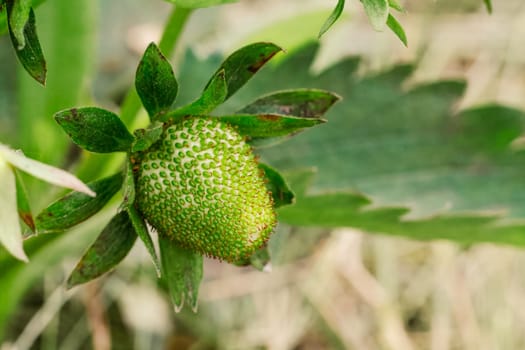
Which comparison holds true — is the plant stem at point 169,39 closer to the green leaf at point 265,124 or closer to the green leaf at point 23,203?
the green leaf at point 265,124

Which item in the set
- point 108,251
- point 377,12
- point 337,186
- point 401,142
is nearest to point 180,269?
point 108,251

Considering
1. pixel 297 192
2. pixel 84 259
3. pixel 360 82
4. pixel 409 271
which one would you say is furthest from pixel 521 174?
pixel 84 259

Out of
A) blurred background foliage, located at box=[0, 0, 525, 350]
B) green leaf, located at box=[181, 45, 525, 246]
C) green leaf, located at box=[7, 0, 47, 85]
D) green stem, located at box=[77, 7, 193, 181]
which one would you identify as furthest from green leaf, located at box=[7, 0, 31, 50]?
green leaf, located at box=[181, 45, 525, 246]

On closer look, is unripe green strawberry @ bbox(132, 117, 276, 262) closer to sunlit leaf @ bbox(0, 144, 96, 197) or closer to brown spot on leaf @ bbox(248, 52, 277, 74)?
brown spot on leaf @ bbox(248, 52, 277, 74)

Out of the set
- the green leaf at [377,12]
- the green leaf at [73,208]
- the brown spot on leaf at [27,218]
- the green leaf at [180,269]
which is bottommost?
the green leaf at [180,269]

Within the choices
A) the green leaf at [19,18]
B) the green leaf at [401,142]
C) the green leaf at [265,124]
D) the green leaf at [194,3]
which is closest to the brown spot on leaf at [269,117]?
the green leaf at [265,124]

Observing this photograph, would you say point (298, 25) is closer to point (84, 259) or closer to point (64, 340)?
point (64, 340)

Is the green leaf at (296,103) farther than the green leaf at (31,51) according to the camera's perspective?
Yes
